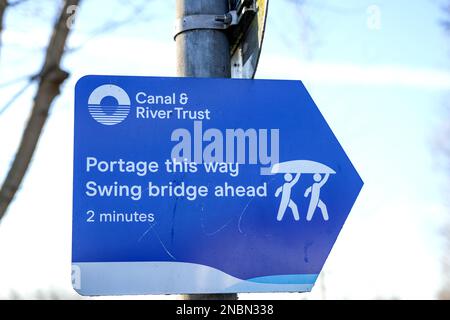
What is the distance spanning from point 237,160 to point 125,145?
0.40 meters

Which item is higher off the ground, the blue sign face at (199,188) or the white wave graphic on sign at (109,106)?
the white wave graphic on sign at (109,106)

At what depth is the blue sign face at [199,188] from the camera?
9.80 feet

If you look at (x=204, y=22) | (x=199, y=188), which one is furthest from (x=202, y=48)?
(x=199, y=188)

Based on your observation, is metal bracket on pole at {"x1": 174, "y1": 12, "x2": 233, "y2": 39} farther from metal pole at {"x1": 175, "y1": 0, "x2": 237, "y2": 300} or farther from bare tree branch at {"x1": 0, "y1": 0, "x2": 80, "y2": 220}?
bare tree branch at {"x1": 0, "y1": 0, "x2": 80, "y2": 220}

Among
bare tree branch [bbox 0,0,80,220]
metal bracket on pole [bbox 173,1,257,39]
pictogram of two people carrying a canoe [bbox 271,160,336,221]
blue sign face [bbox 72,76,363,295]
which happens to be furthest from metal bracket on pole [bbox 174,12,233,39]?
bare tree branch [bbox 0,0,80,220]

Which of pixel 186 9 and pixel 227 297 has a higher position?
pixel 186 9

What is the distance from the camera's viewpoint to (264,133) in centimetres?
314

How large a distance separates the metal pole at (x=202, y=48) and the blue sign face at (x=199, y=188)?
124mm

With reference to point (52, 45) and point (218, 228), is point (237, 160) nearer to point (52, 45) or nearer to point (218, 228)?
point (218, 228)

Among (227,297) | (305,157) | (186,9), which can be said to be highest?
(186,9)

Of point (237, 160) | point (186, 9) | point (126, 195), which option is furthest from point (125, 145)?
point (186, 9)

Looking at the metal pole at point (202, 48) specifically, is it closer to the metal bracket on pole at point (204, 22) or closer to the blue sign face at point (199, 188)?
the metal bracket on pole at point (204, 22)

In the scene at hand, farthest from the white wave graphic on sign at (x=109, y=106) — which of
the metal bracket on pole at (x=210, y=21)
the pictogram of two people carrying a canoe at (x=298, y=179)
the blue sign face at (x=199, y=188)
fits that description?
the pictogram of two people carrying a canoe at (x=298, y=179)

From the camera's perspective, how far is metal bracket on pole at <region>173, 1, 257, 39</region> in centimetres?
331
